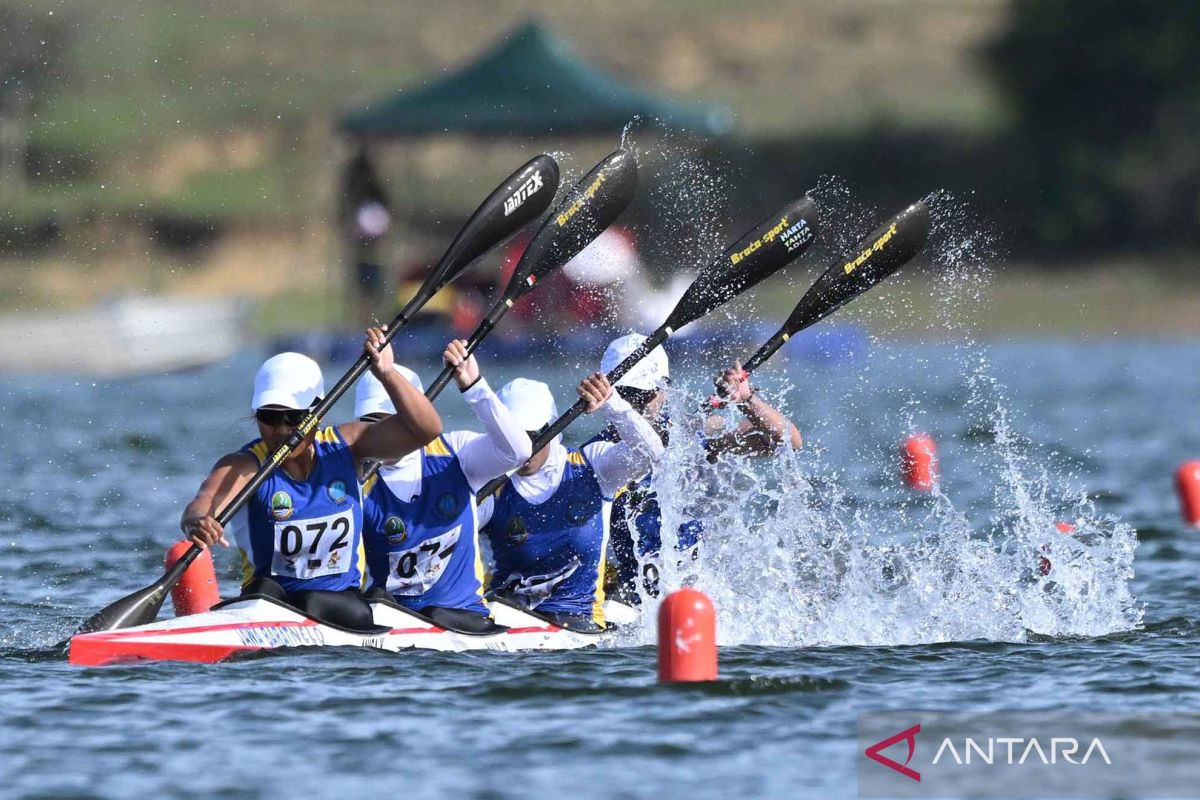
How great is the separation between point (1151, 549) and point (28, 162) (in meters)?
38.5

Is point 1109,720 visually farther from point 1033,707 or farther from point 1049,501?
point 1049,501

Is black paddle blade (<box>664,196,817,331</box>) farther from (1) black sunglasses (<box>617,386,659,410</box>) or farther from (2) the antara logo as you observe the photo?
(2) the antara logo

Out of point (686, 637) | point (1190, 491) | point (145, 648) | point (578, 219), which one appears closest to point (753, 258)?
point (578, 219)

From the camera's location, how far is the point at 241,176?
49.1 m

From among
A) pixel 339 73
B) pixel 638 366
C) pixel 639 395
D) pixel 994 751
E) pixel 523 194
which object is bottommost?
pixel 994 751

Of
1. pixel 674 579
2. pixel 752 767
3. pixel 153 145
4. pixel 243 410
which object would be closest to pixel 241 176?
pixel 153 145

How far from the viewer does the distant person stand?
1246 inches

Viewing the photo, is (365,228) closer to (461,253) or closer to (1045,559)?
(461,253)

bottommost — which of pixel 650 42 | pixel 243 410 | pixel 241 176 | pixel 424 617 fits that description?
pixel 424 617

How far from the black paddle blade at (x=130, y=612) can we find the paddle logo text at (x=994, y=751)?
12.2 feet

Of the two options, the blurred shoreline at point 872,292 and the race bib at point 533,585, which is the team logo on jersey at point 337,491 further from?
the blurred shoreline at point 872,292

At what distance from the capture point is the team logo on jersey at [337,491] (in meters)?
9.34

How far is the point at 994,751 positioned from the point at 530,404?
345cm

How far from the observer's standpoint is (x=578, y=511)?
10.2 metres
